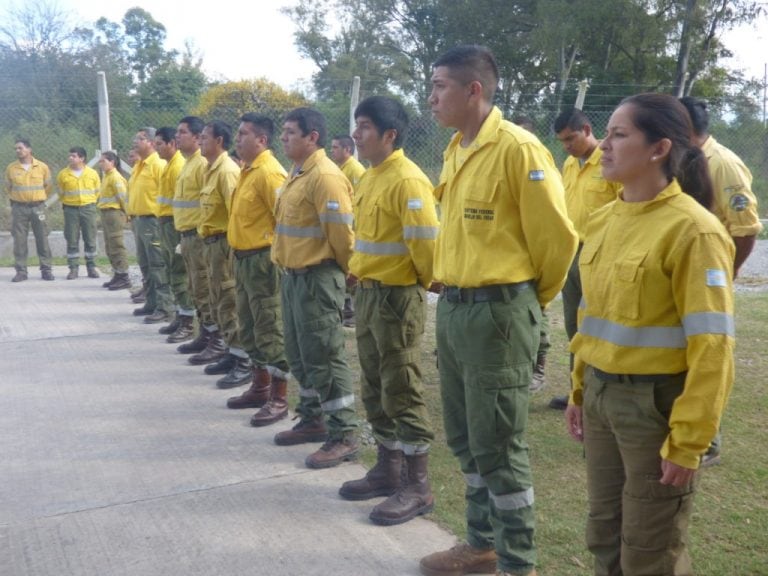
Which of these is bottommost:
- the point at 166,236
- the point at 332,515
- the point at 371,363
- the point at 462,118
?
the point at 332,515

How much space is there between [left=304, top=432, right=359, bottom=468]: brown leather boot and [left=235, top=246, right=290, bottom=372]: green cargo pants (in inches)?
39.3

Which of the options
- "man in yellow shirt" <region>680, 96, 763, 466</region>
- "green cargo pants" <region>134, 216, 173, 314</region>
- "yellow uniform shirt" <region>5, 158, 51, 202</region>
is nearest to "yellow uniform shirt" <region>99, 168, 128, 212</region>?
"yellow uniform shirt" <region>5, 158, 51, 202</region>

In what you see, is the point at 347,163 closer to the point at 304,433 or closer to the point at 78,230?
the point at 304,433

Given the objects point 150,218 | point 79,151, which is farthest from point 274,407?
point 79,151

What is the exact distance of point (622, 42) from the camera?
24406mm

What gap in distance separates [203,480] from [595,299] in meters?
2.78

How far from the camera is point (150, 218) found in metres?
8.72

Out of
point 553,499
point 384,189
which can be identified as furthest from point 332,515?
point 384,189

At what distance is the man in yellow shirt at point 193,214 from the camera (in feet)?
22.8

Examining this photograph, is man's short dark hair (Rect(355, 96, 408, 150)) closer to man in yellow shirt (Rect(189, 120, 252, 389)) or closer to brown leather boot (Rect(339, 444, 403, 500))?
brown leather boot (Rect(339, 444, 403, 500))

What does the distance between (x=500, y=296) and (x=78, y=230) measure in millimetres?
10250

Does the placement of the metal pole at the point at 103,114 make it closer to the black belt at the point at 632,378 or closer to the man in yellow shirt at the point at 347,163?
the man in yellow shirt at the point at 347,163

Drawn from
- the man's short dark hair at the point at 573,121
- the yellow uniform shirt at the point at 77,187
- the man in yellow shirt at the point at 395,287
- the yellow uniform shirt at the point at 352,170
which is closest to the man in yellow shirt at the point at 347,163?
the yellow uniform shirt at the point at 352,170

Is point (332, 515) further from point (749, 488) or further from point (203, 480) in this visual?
point (749, 488)
